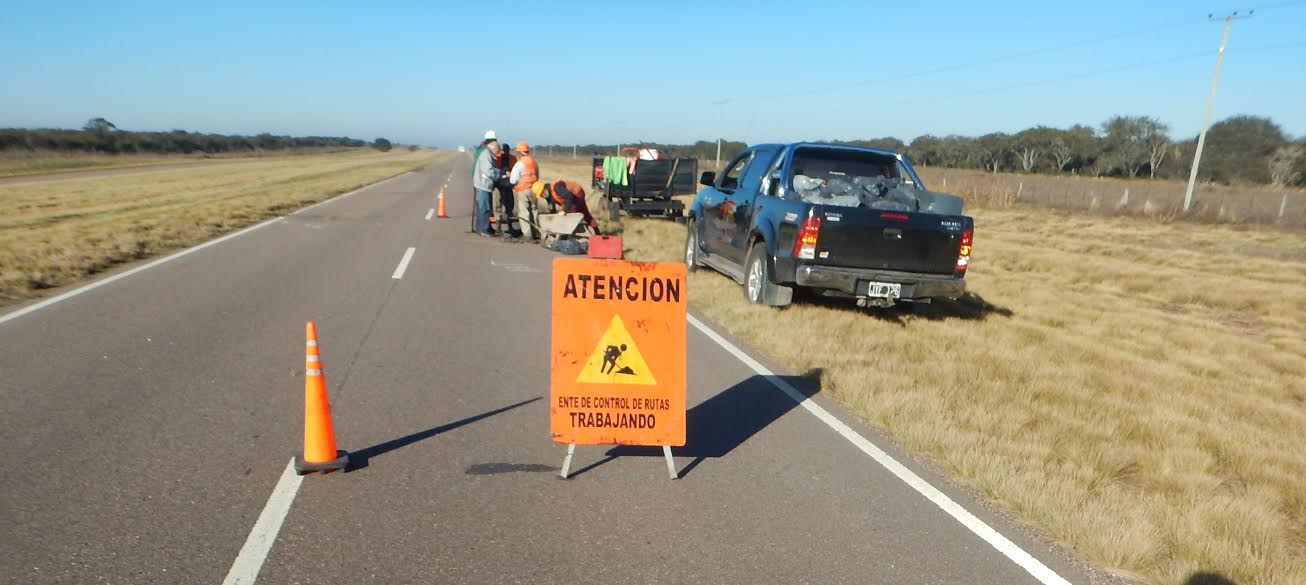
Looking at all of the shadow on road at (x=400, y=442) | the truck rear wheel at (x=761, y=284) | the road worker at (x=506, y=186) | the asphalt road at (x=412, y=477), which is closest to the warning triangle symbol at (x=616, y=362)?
the asphalt road at (x=412, y=477)

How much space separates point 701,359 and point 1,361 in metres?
5.61

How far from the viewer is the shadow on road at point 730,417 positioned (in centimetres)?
500

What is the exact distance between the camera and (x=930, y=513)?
13.8 ft

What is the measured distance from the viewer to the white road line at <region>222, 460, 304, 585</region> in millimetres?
3292

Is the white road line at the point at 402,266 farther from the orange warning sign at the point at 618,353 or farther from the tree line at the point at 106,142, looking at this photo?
the tree line at the point at 106,142

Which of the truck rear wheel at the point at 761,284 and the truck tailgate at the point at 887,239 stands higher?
the truck tailgate at the point at 887,239

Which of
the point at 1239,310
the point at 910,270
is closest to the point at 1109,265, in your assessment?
the point at 1239,310

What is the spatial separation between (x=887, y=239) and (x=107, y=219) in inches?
651

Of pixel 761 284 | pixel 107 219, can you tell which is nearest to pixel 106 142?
pixel 107 219

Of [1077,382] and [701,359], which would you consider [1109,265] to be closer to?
[1077,382]

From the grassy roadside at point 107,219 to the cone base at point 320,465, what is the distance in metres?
6.57

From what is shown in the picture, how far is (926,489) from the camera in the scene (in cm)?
452

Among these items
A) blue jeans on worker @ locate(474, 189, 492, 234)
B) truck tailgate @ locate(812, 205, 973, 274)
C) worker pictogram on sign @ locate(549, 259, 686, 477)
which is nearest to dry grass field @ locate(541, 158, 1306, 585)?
truck tailgate @ locate(812, 205, 973, 274)

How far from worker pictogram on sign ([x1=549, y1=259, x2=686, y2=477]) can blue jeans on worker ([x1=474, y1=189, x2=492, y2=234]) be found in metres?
12.1
